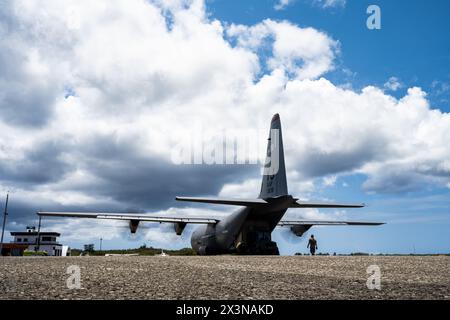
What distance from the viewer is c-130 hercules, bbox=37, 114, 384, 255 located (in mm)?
28531

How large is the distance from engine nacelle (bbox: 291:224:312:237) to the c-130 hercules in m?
8.67

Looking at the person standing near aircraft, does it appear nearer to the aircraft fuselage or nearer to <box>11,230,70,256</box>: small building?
the aircraft fuselage

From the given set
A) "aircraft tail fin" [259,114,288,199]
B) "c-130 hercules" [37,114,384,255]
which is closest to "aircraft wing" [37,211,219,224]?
"c-130 hercules" [37,114,384,255]

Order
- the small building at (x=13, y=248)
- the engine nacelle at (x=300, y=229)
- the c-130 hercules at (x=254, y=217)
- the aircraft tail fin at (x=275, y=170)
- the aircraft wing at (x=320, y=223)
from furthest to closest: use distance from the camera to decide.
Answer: the small building at (x=13, y=248), the engine nacelle at (x=300, y=229), the aircraft wing at (x=320, y=223), the aircraft tail fin at (x=275, y=170), the c-130 hercules at (x=254, y=217)

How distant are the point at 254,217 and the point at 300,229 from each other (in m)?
11.1

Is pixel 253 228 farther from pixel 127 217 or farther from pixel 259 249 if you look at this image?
pixel 127 217

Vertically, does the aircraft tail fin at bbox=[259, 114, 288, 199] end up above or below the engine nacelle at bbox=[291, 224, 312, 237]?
above

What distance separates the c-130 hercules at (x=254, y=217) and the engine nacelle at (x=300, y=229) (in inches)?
341

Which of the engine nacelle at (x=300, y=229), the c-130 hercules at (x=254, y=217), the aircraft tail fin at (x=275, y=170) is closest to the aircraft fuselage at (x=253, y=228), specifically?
the c-130 hercules at (x=254, y=217)

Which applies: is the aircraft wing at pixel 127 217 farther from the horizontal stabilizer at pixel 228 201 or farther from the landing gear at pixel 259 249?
the horizontal stabilizer at pixel 228 201

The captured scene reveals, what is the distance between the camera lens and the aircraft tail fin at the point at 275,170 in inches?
1145

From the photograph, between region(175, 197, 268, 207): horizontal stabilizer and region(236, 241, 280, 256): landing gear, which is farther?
region(236, 241, 280, 256): landing gear
